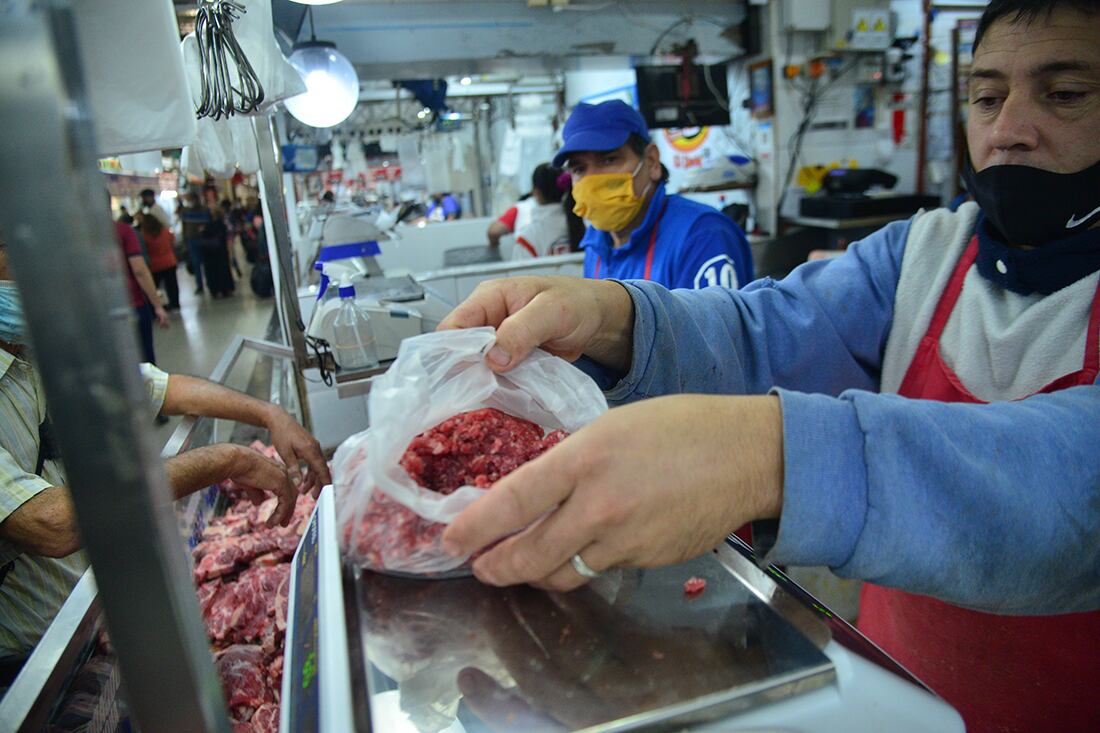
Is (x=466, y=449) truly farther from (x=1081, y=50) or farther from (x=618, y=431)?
(x=1081, y=50)

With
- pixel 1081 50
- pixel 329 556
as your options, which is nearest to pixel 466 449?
pixel 329 556

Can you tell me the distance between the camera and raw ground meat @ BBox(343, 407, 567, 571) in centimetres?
88

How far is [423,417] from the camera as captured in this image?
935 millimetres

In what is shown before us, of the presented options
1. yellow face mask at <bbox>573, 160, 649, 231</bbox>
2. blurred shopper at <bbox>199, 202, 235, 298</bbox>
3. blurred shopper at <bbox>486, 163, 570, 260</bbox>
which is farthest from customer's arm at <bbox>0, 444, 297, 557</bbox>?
blurred shopper at <bbox>199, 202, 235, 298</bbox>

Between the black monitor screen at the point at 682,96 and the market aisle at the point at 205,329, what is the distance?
3950mm

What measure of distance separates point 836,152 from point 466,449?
19.0 ft

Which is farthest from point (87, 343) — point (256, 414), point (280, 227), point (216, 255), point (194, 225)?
point (194, 225)

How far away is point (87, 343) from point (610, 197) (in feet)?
8.55

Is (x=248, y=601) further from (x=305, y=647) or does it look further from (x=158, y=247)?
(x=158, y=247)

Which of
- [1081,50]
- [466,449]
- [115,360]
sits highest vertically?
[1081,50]

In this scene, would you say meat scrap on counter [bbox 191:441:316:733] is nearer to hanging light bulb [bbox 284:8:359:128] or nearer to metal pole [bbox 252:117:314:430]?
metal pole [bbox 252:117:314:430]

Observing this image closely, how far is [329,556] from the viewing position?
0.90m

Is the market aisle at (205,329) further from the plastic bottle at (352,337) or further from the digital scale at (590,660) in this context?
the digital scale at (590,660)

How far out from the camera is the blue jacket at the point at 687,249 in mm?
2688
